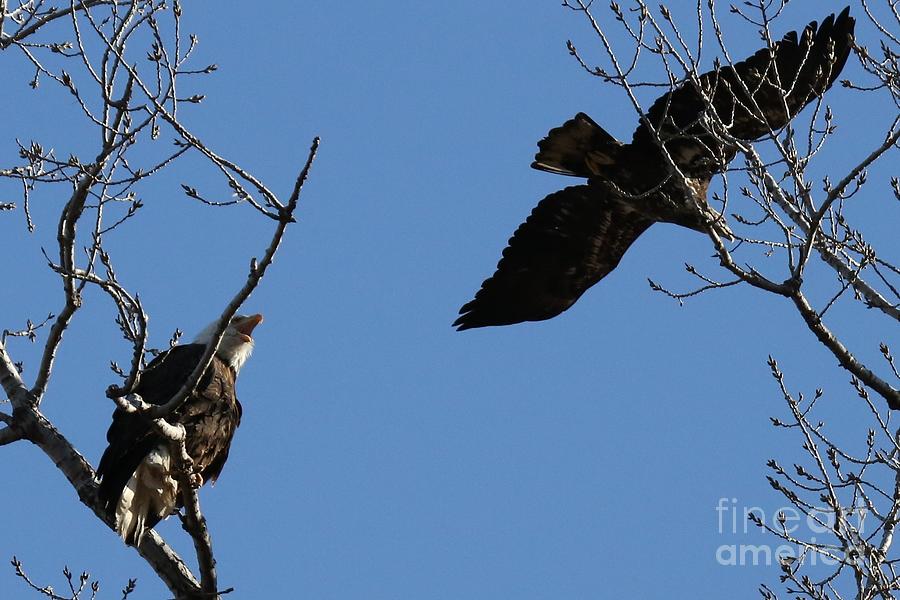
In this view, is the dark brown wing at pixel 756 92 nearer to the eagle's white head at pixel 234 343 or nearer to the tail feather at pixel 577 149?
the tail feather at pixel 577 149

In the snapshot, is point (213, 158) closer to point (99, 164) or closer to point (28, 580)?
point (99, 164)

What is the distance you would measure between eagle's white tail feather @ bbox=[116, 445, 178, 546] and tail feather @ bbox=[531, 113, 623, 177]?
2975 mm

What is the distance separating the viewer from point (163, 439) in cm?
527

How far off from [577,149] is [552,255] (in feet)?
3.11

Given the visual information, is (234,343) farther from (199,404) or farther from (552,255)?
(552,255)

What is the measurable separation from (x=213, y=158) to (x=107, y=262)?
0.52 m

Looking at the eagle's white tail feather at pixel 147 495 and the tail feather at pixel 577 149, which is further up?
the tail feather at pixel 577 149

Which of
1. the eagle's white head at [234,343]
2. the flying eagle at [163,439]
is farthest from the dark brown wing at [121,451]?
the eagle's white head at [234,343]

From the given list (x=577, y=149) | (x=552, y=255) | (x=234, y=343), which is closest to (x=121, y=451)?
(x=234, y=343)

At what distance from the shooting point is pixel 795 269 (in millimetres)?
4320

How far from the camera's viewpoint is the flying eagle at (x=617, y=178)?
6.49m

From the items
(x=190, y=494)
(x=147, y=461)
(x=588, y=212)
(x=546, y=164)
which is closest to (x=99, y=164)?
(x=190, y=494)

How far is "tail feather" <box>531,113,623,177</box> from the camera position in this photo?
23.8 feet

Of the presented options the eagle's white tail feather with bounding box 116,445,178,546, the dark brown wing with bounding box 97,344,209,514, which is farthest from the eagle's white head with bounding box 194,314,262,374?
the eagle's white tail feather with bounding box 116,445,178,546
